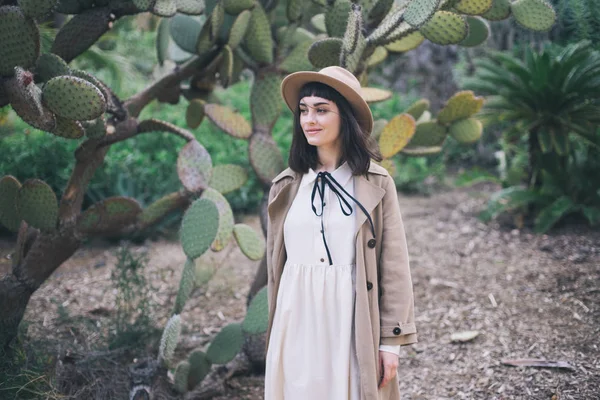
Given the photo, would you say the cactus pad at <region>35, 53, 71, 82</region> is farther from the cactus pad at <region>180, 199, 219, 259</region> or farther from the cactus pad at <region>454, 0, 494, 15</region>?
the cactus pad at <region>454, 0, 494, 15</region>

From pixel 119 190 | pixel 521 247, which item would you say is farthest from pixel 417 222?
pixel 119 190

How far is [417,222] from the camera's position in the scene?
5.59m

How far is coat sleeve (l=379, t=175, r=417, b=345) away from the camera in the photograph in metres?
1.93

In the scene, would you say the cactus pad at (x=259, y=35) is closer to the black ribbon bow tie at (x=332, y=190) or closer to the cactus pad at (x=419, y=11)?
the cactus pad at (x=419, y=11)

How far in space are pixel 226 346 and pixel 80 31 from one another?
5.94ft

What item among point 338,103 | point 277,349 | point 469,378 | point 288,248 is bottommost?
point 469,378

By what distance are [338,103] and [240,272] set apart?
284 cm

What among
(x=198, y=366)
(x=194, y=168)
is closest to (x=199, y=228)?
(x=194, y=168)

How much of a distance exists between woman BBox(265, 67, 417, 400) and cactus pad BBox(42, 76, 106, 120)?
3.02 feet

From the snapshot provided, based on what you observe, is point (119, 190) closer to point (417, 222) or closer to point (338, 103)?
point (417, 222)


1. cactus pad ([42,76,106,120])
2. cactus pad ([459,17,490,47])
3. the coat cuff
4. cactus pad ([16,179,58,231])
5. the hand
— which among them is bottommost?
the hand

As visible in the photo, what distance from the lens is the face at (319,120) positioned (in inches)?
79.7

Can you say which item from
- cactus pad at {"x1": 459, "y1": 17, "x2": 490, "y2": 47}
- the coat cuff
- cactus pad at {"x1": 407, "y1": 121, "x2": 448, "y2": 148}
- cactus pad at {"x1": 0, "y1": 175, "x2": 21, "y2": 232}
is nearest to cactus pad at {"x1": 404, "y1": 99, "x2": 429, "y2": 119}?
cactus pad at {"x1": 407, "y1": 121, "x2": 448, "y2": 148}

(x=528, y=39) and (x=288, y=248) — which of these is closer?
(x=288, y=248)
